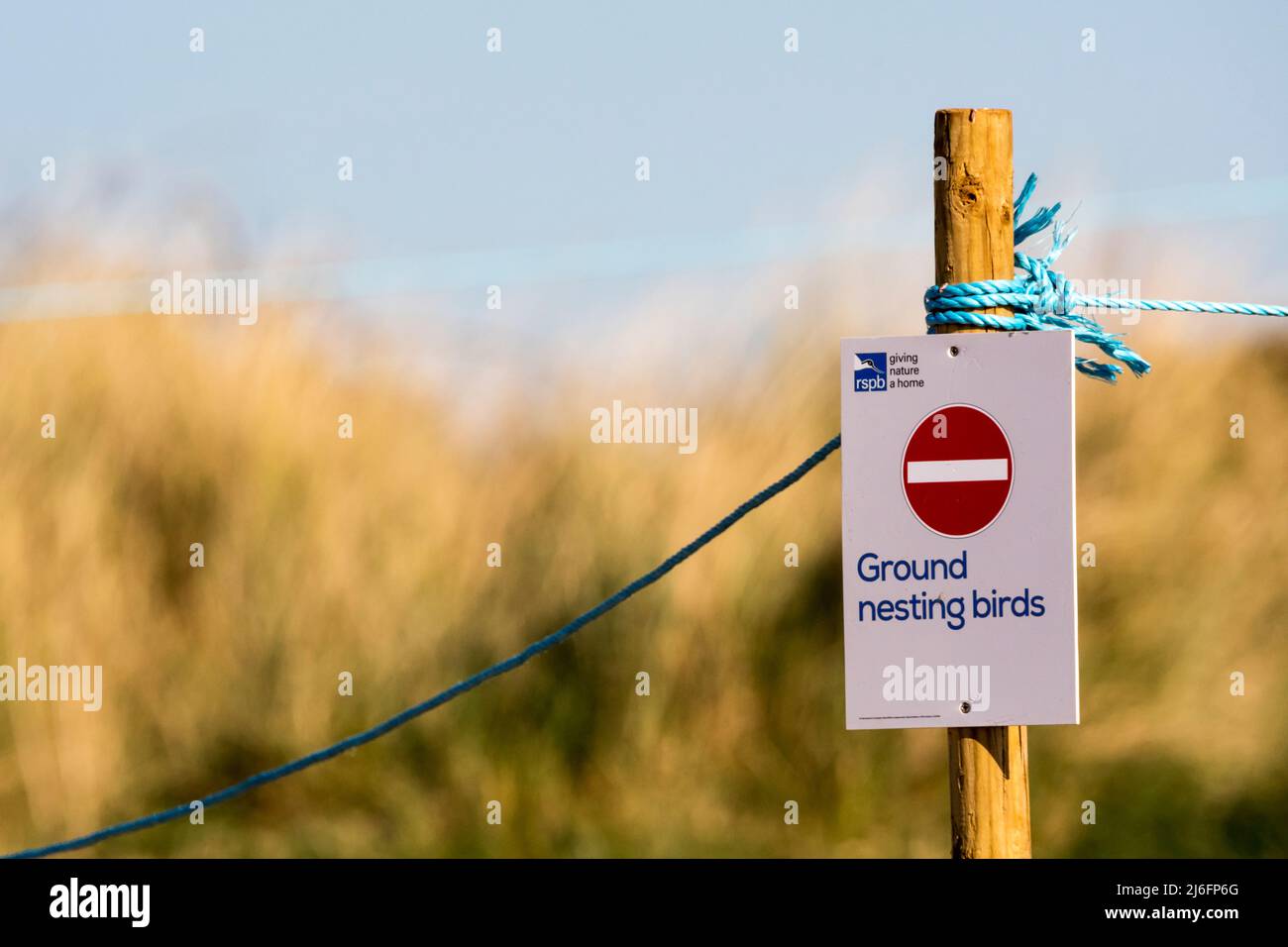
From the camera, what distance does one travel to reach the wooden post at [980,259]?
7.09 ft

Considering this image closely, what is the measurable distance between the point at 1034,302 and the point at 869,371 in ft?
0.93

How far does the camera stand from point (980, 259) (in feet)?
7.20

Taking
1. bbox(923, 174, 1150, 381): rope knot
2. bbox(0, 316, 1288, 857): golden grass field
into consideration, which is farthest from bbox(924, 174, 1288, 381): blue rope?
bbox(0, 316, 1288, 857): golden grass field

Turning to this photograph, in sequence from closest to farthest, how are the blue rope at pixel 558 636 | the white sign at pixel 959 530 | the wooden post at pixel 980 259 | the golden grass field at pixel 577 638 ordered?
the white sign at pixel 959 530, the wooden post at pixel 980 259, the blue rope at pixel 558 636, the golden grass field at pixel 577 638

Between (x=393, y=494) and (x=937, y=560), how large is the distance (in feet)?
9.87

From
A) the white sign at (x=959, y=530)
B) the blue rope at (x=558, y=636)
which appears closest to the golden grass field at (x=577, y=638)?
the blue rope at (x=558, y=636)

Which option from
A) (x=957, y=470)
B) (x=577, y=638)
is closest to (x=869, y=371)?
(x=957, y=470)

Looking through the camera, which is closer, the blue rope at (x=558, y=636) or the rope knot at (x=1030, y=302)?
the rope knot at (x=1030, y=302)

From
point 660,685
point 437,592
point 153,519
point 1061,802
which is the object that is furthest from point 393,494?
point 1061,802

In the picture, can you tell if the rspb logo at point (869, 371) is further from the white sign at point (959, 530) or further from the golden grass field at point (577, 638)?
the golden grass field at point (577, 638)

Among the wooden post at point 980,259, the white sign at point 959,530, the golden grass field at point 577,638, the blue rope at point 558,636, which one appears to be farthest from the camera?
the golden grass field at point 577,638

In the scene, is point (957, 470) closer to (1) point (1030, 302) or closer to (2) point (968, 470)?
(2) point (968, 470)

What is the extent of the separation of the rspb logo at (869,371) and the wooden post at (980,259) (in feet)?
0.45

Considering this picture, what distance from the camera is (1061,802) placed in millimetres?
4285
